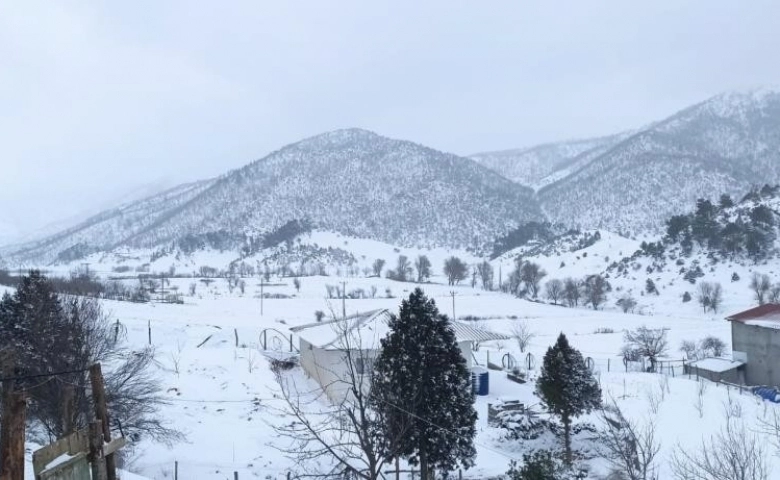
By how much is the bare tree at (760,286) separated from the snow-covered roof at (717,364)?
35252mm

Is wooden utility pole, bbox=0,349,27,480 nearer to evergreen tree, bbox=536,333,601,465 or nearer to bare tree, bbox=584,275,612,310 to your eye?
evergreen tree, bbox=536,333,601,465

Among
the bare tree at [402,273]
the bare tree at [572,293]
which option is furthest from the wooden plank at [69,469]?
the bare tree at [402,273]

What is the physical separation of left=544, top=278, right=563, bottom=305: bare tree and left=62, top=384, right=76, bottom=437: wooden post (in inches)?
3088

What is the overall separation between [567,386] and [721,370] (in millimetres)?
19137

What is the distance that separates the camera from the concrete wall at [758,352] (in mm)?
33072

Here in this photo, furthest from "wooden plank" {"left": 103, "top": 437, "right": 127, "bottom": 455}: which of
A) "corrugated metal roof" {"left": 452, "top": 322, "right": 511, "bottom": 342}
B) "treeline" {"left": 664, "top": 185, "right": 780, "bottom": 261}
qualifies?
"treeline" {"left": 664, "top": 185, "right": 780, "bottom": 261}

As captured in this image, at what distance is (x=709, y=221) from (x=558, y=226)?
98.5 meters

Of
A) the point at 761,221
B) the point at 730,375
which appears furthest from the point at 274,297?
the point at 761,221

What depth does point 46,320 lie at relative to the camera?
16.0 metres

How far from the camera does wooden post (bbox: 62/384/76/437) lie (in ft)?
46.3

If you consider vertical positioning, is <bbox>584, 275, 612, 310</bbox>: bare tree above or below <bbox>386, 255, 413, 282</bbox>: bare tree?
below

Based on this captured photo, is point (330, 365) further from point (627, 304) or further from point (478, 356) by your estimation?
point (627, 304)

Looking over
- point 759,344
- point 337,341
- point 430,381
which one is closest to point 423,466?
point 430,381

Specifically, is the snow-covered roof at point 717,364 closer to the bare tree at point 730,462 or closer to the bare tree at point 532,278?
the bare tree at point 730,462
